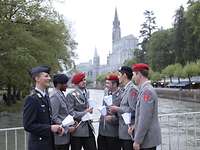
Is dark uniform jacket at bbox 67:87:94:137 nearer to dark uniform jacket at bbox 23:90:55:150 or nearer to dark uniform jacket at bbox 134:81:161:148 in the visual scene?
dark uniform jacket at bbox 134:81:161:148

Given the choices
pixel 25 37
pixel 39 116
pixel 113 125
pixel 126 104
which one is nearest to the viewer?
pixel 39 116

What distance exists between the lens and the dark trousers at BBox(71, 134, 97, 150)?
6434 millimetres

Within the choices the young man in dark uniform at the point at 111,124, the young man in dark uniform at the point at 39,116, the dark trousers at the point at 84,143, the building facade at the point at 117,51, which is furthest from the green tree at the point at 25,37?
the building facade at the point at 117,51

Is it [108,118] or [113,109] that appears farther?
[108,118]

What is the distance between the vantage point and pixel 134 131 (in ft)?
19.1

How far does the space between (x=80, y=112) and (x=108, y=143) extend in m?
0.70

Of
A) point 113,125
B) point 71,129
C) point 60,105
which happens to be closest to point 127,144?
point 113,125

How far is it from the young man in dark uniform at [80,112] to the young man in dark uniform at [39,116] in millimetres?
1366

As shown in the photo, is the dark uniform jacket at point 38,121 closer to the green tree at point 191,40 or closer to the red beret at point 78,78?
the red beret at point 78,78

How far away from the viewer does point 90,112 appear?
6418 mm

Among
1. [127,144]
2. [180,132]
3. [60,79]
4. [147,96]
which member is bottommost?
[180,132]

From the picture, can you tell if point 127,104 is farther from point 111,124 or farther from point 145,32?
point 145,32

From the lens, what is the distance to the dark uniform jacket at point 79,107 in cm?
642

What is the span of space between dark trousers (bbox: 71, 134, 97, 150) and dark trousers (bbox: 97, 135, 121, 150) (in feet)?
0.84
